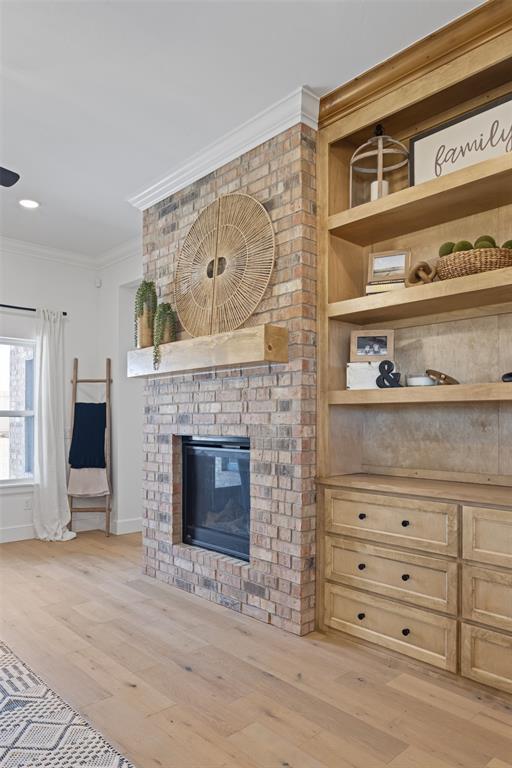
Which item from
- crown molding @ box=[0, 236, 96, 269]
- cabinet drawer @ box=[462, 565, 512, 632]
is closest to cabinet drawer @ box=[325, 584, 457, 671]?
cabinet drawer @ box=[462, 565, 512, 632]

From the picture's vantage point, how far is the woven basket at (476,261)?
2.31 m

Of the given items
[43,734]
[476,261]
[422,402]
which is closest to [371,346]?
[422,402]

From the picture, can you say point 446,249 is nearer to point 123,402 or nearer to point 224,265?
point 224,265

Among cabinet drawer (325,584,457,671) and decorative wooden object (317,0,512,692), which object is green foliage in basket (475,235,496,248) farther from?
cabinet drawer (325,584,457,671)

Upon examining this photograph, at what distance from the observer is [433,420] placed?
2799mm

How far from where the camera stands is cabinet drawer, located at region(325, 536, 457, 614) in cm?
234

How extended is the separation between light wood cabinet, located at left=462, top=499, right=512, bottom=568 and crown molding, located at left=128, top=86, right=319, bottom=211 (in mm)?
2124

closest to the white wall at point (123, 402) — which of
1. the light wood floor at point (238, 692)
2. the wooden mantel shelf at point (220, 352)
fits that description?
the wooden mantel shelf at point (220, 352)

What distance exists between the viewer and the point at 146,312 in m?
3.74

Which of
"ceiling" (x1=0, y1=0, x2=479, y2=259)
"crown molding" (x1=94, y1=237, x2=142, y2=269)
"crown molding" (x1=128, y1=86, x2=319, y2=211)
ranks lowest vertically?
"crown molding" (x1=94, y1=237, x2=142, y2=269)

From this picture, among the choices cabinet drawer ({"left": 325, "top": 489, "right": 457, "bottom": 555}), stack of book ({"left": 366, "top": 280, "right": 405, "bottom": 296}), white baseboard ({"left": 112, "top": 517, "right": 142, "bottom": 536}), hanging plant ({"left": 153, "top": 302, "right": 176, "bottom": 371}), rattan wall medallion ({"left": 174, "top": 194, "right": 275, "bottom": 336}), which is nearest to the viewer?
cabinet drawer ({"left": 325, "top": 489, "right": 457, "bottom": 555})

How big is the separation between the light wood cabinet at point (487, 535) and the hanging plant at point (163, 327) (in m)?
2.10

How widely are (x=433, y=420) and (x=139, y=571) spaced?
2386 millimetres

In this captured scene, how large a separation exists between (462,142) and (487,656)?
7.26 feet
